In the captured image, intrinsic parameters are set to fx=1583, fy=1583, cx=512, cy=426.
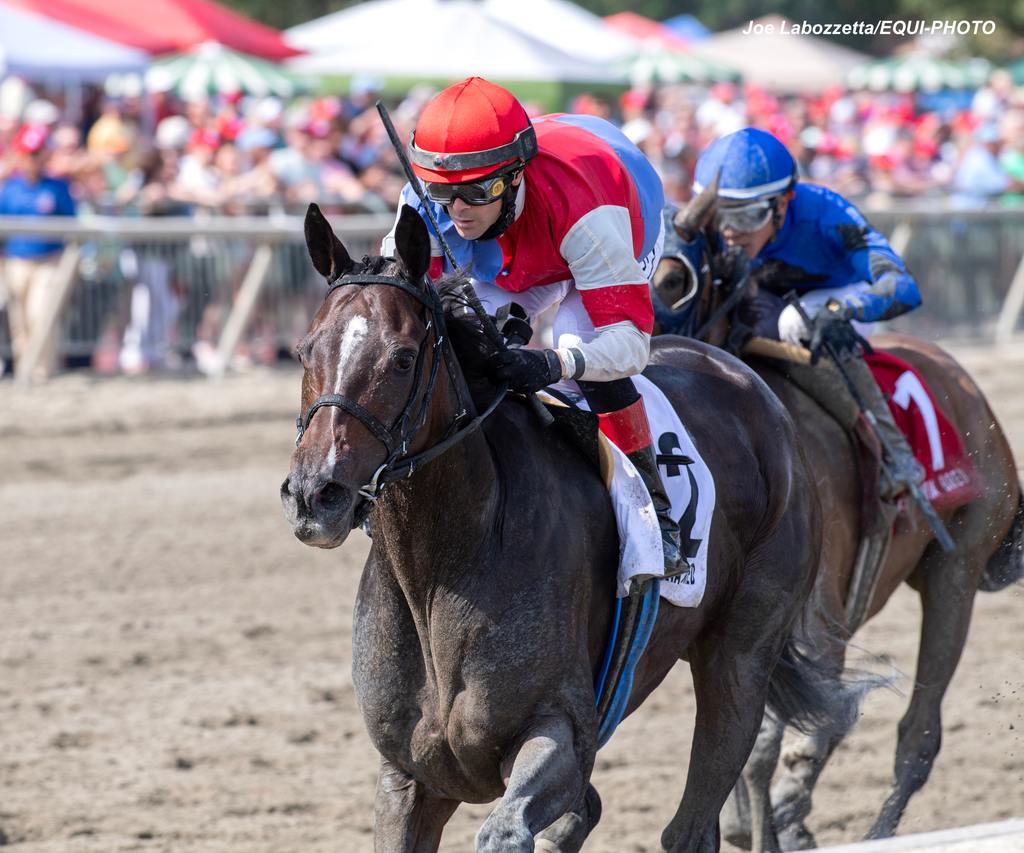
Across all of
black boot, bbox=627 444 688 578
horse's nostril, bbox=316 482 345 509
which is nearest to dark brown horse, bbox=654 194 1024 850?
black boot, bbox=627 444 688 578

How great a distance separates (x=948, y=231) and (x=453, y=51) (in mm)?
6602

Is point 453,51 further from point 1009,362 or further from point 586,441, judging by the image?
point 586,441

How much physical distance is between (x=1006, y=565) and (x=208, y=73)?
482 inches

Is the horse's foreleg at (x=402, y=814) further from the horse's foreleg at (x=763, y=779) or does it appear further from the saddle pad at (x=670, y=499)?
the horse's foreleg at (x=763, y=779)

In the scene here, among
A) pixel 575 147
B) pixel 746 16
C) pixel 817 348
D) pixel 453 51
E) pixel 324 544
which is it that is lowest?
pixel 746 16

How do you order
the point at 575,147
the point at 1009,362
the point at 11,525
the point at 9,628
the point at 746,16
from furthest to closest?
the point at 746,16 → the point at 1009,362 → the point at 11,525 → the point at 9,628 → the point at 575,147

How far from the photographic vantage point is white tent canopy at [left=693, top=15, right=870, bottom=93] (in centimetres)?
2650

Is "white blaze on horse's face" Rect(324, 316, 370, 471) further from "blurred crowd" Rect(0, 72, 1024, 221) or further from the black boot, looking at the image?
"blurred crowd" Rect(0, 72, 1024, 221)

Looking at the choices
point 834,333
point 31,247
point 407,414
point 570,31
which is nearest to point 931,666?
point 834,333

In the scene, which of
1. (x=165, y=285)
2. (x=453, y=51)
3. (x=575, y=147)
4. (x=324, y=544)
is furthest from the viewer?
(x=453, y=51)

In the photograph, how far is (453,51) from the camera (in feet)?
60.1

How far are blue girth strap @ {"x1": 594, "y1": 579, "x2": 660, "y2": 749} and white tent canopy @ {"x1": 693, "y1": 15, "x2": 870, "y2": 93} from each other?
75.3 ft

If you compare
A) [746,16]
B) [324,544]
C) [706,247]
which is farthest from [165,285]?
[746,16]

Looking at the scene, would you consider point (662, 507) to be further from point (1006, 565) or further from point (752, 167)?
point (1006, 565)
